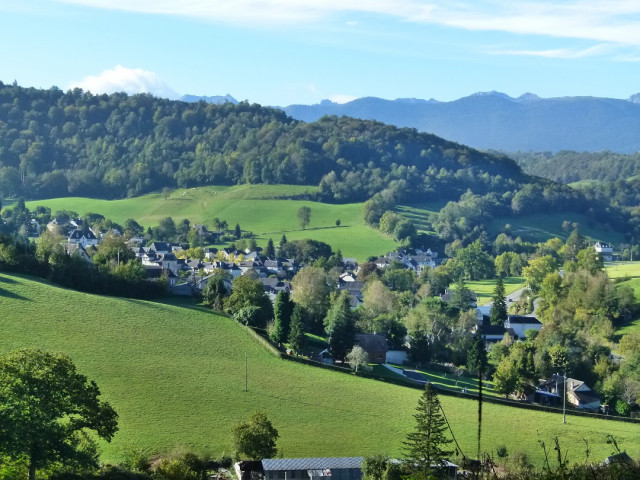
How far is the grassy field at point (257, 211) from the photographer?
339 ft

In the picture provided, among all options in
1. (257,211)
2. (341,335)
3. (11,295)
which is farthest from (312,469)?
(257,211)

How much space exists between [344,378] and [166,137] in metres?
112

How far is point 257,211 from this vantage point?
371 ft

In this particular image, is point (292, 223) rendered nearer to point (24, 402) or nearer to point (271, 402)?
point (271, 402)

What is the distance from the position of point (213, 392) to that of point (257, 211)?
76.5 meters

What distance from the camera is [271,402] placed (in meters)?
37.0

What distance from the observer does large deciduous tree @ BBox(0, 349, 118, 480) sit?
22.0m

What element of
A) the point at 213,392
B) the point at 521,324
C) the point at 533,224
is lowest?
the point at 521,324

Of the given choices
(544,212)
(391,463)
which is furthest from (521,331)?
(544,212)

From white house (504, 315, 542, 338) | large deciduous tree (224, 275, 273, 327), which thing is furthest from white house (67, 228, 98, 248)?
white house (504, 315, 542, 338)

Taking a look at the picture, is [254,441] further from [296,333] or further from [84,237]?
[84,237]

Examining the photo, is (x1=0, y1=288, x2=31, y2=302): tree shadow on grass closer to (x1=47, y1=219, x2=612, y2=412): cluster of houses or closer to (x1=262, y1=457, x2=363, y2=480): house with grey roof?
(x1=47, y1=219, x2=612, y2=412): cluster of houses

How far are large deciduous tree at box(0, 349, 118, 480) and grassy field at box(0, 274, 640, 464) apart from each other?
18.6 ft

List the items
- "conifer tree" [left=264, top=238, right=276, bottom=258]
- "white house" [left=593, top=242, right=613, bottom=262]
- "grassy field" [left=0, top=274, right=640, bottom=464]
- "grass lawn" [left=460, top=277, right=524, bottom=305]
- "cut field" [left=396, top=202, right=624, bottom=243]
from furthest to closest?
"cut field" [left=396, top=202, right=624, bottom=243] < "white house" [left=593, top=242, right=613, bottom=262] < "conifer tree" [left=264, top=238, right=276, bottom=258] < "grass lawn" [left=460, top=277, right=524, bottom=305] < "grassy field" [left=0, top=274, right=640, bottom=464]
